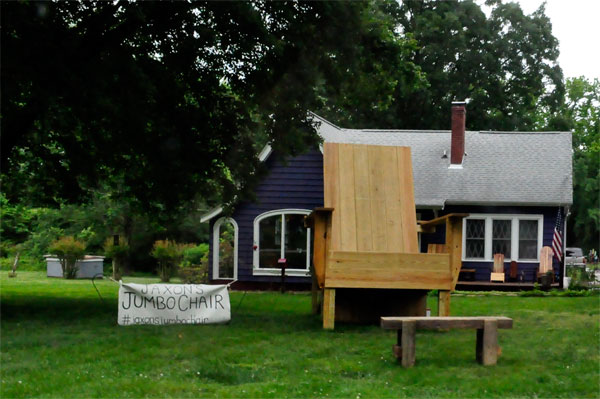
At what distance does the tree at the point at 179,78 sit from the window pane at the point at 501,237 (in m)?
10.3

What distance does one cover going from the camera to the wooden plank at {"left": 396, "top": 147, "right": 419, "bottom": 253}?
1196 cm

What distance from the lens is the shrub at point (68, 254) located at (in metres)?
28.6

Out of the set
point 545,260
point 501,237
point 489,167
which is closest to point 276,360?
point 545,260

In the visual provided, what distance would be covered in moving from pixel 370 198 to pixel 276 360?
14.5 feet

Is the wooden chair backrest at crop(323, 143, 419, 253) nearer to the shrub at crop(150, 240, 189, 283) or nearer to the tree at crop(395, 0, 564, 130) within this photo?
the shrub at crop(150, 240, 189, 283)

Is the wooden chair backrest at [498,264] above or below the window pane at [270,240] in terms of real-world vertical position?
below

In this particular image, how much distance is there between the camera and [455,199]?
23.8m

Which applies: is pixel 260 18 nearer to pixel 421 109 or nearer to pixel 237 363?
pixel 237 363

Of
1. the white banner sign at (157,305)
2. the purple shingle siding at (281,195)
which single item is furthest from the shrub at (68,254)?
the white banner sign at (157,305)

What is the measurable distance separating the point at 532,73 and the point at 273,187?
2375cm

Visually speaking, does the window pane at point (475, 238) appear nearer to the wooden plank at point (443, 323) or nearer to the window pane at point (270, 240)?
the window pane at point (270, 240)

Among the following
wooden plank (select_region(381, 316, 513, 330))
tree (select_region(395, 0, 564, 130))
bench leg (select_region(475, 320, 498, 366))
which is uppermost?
tree (select_region(395, 0, 564, 130))

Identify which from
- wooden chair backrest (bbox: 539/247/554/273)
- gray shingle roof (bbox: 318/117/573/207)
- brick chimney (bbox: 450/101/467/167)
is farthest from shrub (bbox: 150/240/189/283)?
wooden chair backrest (bbox: 539/247/554/273)

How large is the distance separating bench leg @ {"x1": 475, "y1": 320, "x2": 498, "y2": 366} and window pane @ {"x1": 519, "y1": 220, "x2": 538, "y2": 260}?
16.3 meters
